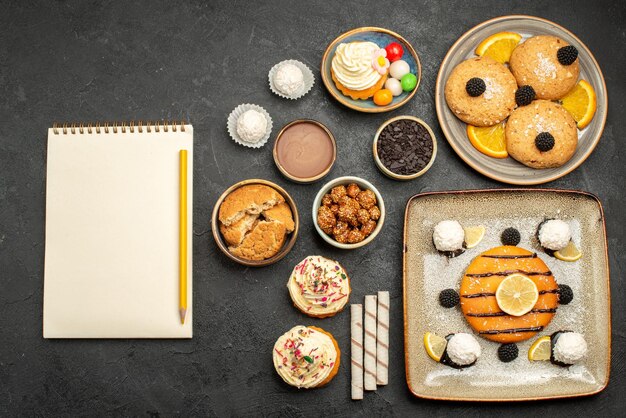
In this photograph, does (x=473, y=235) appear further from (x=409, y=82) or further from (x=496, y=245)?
(x=409, y=82)

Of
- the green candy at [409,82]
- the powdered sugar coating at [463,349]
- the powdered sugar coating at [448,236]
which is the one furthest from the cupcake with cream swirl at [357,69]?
the powdered sugar coating at [463,349]

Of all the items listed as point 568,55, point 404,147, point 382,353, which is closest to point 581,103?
point 568,55

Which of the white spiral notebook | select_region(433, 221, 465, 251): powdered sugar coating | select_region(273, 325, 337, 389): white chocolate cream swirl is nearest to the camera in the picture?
select_region(273, 325, 337, 389): white chocolate cream swirl

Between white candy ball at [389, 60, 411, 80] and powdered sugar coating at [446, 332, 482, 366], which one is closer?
powdered sugar coating at [446, 332, 482, 366]

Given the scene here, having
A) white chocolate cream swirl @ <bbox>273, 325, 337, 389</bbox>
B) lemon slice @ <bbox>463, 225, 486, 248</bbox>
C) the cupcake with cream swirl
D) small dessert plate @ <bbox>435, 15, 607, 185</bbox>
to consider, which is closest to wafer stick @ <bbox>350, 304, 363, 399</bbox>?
white chocolate cream swirl @ <bbox>273, 325, 337, 389</bbox>

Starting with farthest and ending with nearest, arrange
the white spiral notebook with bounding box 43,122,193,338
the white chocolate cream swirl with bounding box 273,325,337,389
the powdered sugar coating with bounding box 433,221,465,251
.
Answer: the white spiral notebook with bounding box 43,122,193,338 → the powdered sugar coating with bounding box 433,221,465,251 → the white chocolate cream swirl with bounding box 273,325,337,389

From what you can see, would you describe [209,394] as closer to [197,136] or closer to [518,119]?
[197,136]

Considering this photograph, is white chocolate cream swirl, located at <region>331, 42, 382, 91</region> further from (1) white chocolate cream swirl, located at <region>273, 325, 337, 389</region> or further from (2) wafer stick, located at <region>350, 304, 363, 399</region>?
(1) white chocolate cream swirl, located at <region>273, 325, 337, 389</region>
